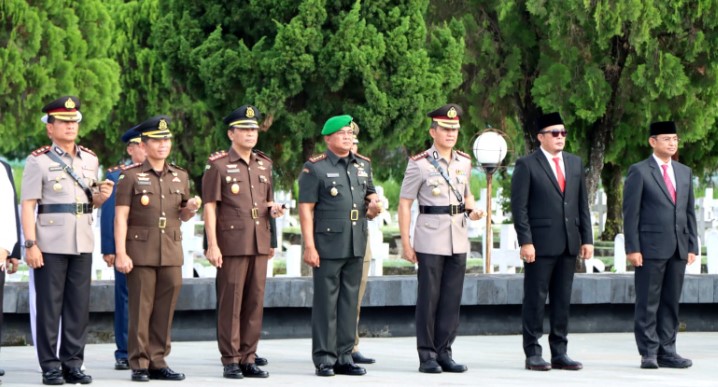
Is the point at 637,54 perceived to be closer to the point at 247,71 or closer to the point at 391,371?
the point at 247,71

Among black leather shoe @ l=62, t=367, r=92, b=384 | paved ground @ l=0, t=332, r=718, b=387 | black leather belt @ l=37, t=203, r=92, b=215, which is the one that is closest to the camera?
black leather shoe @ l=62, t=367, r=92, b=384

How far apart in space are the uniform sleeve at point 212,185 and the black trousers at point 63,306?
92 centimetres

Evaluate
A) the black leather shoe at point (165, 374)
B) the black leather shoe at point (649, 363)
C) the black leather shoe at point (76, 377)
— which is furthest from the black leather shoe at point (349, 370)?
the black leather shoe at point (649, 363)

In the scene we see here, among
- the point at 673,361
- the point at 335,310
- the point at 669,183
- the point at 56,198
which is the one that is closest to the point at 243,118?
the point at 56,198

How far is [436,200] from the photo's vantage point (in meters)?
11.5

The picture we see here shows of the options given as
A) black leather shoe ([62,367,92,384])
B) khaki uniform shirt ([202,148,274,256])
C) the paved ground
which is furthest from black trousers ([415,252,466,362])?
black leather shoe ([62,367,92,384])

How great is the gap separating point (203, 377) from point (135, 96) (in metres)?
27.6

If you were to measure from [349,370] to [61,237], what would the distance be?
2.22 metres

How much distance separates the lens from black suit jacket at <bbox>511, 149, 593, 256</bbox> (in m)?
11.5

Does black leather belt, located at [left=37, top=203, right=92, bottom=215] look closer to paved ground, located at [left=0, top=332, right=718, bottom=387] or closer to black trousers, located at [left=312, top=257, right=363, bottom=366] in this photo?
paved ground, located at [left=0, top=332, right=718, bottom=387]

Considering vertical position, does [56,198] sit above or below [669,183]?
below

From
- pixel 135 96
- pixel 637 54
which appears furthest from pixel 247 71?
pixel 135 96

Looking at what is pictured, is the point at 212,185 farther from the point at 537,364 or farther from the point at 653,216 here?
the point at 653,216

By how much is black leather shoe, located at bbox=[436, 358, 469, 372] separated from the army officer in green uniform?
0.63 metres
